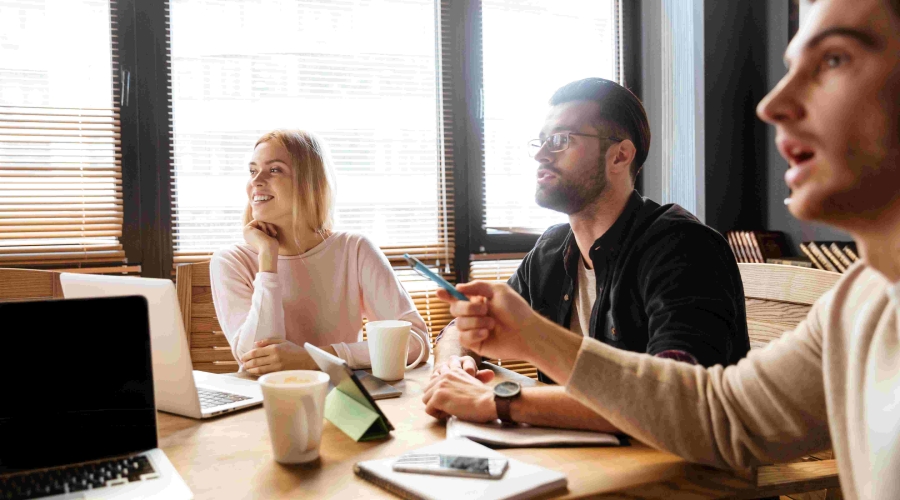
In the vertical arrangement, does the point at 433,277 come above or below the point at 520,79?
below

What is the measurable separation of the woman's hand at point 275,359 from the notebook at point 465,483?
0.63 metres

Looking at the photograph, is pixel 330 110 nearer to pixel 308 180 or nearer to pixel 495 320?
pixel 308 180

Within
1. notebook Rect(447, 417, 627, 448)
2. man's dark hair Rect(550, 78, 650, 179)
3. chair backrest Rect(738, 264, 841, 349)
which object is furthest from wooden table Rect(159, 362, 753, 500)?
man's dark hair Rect(550, 78, 650, 179)

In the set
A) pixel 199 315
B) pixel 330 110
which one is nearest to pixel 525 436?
pixel 199 315

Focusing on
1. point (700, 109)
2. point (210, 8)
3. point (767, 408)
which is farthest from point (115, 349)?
point (700, 109)

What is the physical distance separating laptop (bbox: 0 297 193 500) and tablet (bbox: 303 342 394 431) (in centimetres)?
25

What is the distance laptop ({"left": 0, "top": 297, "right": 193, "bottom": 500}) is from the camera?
2.73 feet

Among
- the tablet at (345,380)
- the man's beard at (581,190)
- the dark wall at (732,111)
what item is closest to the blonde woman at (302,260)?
the man's beard at (581,190)

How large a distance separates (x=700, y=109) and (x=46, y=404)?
2.77 m

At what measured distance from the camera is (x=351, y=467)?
0.88m

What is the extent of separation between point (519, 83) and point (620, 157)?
5.45 feet

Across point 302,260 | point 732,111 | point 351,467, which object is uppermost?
point 732,111

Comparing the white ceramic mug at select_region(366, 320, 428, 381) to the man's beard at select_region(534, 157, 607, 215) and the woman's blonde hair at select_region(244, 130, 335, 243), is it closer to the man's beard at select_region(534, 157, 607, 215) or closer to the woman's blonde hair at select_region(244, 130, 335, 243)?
the man's beard at select_region(534, 157, 607, 215)

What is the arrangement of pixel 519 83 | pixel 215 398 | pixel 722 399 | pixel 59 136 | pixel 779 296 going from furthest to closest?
pixel 519 83 < pixel 59 136 < pixel 779 296 < pixel 215 398 < pixel 722 399
